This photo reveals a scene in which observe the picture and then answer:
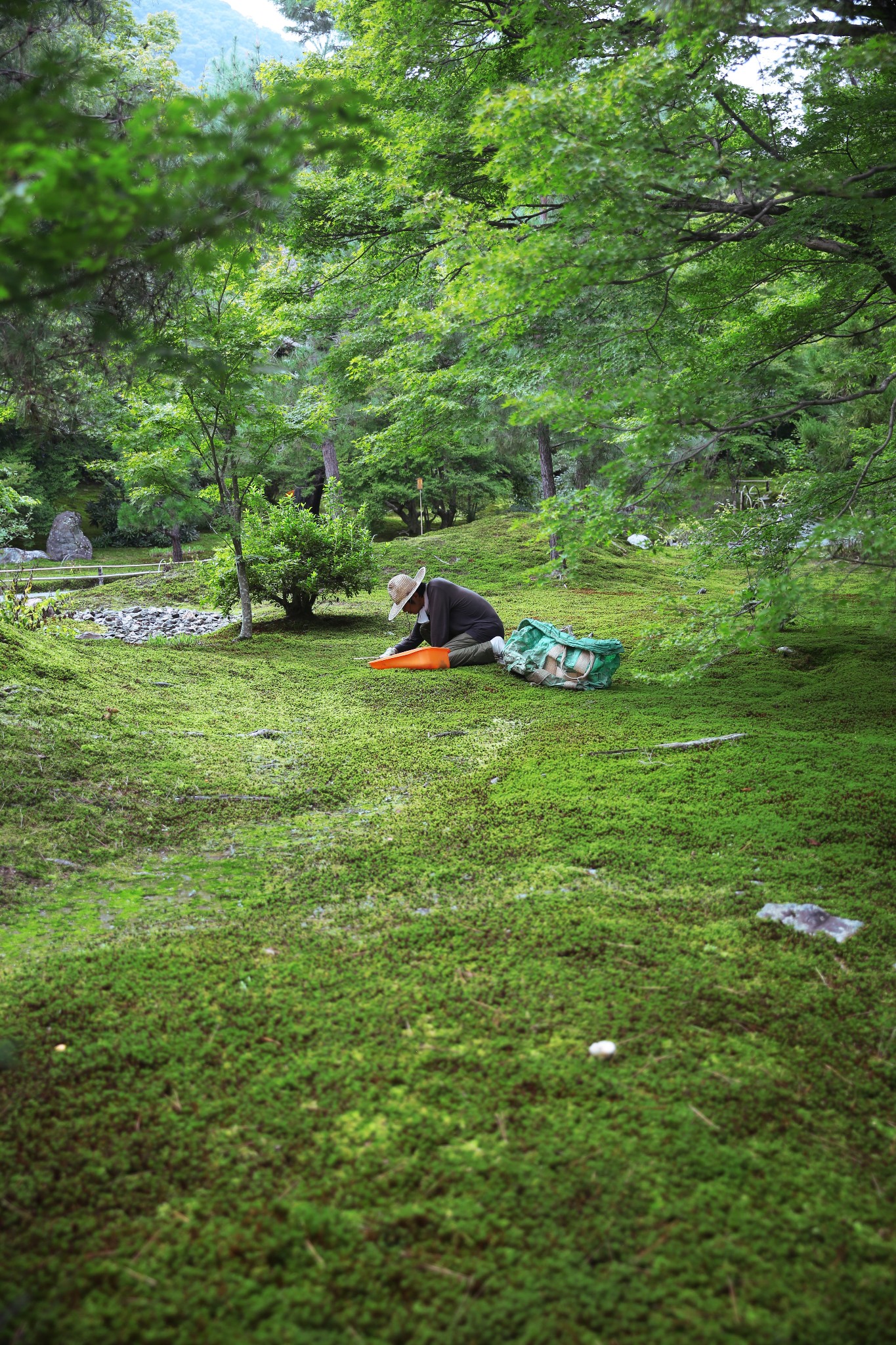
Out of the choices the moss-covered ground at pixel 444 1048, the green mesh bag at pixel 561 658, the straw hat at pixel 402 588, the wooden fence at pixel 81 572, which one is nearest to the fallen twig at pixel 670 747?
the moss-covered ground at pixel 444 1048

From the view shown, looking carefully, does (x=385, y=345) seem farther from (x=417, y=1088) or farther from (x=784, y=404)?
(x=417, y=1088)

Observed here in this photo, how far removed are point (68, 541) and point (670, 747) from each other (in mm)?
23399

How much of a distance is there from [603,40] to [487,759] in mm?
4531

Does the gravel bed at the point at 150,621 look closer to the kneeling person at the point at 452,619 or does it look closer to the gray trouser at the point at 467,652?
the kneeling person at the point at 452,619

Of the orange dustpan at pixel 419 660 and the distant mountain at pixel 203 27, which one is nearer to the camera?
the orange dustpan at pixel 419 660

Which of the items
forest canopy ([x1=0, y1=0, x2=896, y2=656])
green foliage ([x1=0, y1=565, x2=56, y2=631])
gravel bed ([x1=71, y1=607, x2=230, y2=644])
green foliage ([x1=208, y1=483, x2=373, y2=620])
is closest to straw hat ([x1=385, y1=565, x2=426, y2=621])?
forest canopy ([x1=0, y1=0, x2=896, y2=656])

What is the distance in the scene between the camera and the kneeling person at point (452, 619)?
22.7 feet

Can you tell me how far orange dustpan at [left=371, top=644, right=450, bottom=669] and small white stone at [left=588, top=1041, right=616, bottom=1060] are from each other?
203 inches

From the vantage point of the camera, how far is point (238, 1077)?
1.74 meters

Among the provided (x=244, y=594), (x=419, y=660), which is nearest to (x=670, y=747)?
(x=419, y=660)

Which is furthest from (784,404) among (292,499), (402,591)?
(292,499)

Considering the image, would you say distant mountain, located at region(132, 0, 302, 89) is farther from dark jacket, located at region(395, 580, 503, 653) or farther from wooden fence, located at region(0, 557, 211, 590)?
dark jacket, located at region(395, 580, 503, 653)

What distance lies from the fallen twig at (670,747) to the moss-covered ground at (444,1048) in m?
0.11

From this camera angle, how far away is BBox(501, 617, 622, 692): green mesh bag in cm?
588
